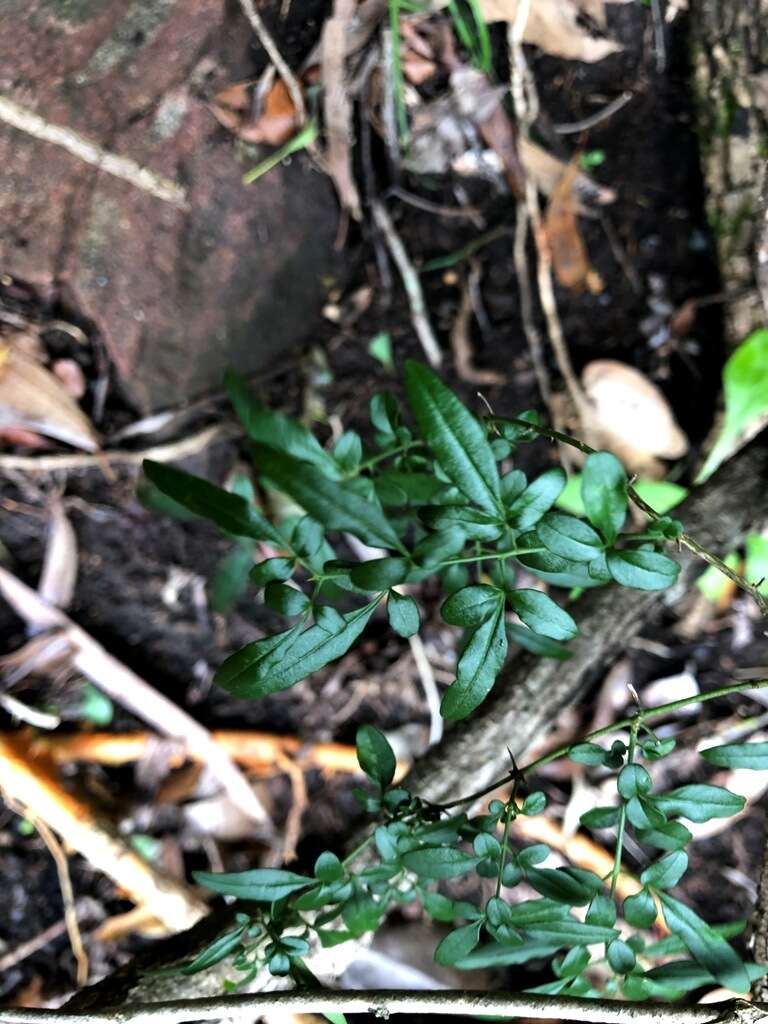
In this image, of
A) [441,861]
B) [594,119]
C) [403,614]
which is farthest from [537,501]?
[594,119]

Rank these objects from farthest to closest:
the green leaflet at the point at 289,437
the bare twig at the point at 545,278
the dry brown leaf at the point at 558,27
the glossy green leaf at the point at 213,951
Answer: the bare twig at the point at 545,278
the dry brown leaf at the point at 558,27
the green leaflet at the point at 289,437
the glossy green leaf at the point at 213,951

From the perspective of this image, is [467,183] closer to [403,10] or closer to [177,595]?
[403,10]

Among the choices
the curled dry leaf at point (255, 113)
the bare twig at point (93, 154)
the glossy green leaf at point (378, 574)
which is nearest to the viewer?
the glossy green leaf at point (378, 574)

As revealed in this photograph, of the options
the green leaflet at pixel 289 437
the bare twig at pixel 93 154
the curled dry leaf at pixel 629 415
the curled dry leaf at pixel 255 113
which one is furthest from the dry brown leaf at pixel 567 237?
the green leaflet at pixel 289 437

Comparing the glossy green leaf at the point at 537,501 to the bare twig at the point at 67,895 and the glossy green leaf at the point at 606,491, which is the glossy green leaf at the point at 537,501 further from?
the bare twig at the point at 67,895

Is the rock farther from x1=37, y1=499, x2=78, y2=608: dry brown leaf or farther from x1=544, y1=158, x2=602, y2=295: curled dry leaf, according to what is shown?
x1=544, y1=158, x2=602, y2=295: curled dry leaf

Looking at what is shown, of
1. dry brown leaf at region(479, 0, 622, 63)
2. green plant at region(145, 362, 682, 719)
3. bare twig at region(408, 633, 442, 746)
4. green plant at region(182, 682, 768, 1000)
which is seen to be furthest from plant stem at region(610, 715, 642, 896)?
dry brown leaf at region(479, 0, 622, 63)
